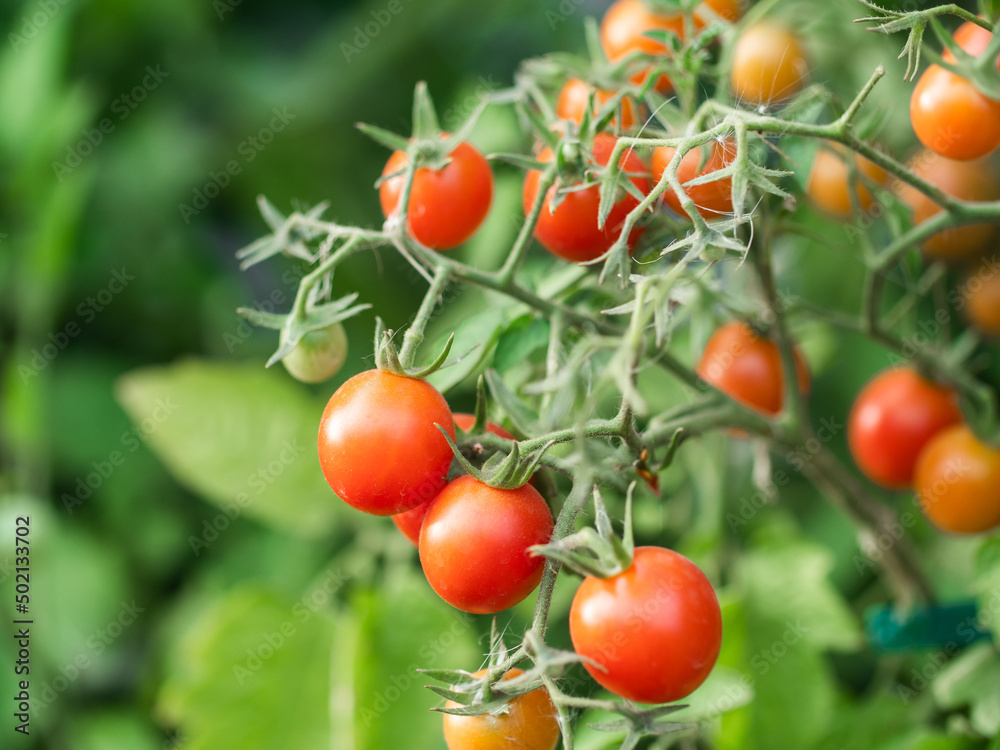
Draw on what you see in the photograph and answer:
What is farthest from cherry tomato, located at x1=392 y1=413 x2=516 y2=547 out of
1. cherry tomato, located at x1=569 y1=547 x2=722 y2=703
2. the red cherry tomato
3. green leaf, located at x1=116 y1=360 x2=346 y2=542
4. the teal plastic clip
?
green leaf, located at x1=116 y1=360 x2=346 y2=542

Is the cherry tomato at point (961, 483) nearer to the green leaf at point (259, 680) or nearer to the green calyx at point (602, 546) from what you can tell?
the green calyx at point (602, 546)

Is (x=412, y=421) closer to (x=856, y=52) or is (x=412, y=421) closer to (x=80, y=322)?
(x=856, y=52)

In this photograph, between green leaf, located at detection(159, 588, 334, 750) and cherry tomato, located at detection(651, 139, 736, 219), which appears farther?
green leaf, located at detection(159, 588, 334, 750)

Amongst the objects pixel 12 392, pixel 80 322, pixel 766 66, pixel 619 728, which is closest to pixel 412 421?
pixel 619 728

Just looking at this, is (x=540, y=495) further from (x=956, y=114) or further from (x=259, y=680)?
(x=259, y=680)

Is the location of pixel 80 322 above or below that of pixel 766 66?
below

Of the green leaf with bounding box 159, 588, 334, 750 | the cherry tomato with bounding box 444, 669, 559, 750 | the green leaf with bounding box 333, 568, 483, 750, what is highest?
the cherry tomato with bounding box 444, 669, 559, 750

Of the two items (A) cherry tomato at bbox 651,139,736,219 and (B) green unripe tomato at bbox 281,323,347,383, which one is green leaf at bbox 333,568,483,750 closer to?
(B) green unripe tomato at bbox 281,323,347,383

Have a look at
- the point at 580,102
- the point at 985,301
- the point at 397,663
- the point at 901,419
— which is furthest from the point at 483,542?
the point at 985,301
